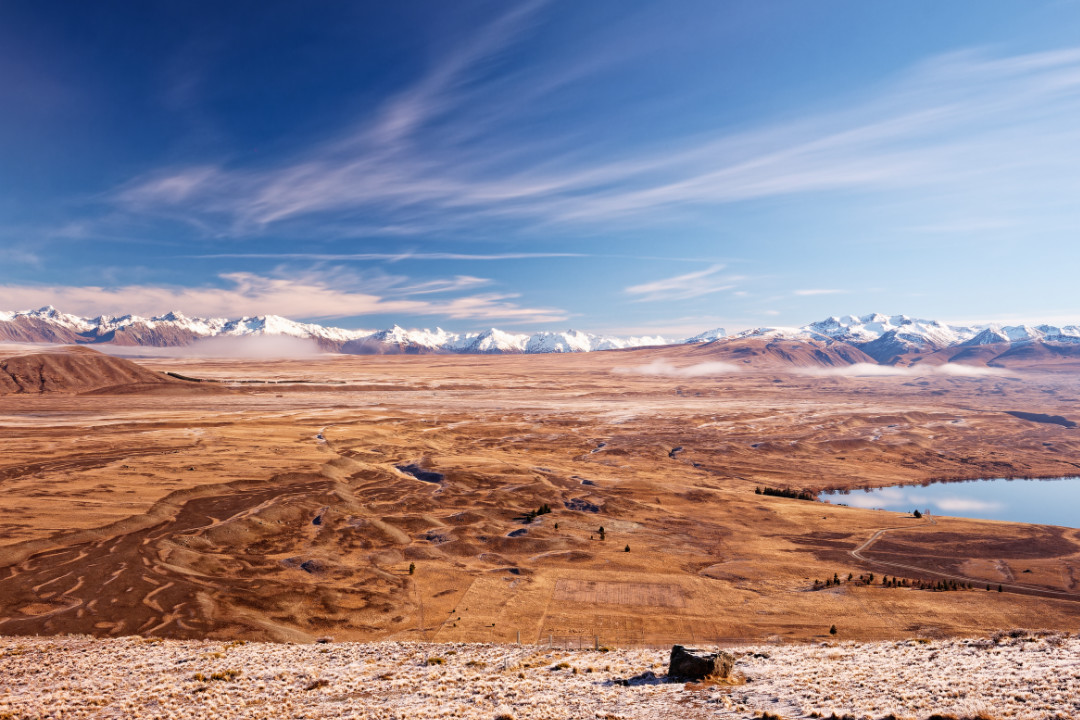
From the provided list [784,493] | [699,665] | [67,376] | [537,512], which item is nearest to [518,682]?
[699,665]

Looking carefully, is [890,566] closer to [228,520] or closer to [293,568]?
[293,568]

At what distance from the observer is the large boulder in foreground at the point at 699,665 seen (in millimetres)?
22547

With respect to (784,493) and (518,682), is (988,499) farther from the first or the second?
(518,682)

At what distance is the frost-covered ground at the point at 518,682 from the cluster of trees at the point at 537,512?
122 ft

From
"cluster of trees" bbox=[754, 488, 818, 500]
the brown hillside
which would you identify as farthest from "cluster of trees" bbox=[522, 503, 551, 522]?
the brown hillside

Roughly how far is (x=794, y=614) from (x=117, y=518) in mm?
69855

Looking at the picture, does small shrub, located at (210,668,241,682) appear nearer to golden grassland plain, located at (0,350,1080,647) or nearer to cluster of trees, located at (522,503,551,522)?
golden grassland plain, located at (0,350,1080,647)

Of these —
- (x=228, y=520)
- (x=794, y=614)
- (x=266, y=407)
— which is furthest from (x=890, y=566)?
(x=266, y=407)

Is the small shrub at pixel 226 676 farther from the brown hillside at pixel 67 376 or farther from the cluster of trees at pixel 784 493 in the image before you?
the brown hillside at pixel 67 376

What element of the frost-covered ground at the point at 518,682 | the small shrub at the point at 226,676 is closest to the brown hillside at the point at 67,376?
the frost-covered ground at the point at 518,682

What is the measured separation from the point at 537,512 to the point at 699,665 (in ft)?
151

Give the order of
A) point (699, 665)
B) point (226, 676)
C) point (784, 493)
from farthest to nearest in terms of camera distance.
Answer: point (784, 493) → point (226, 676) → point (699, 665)

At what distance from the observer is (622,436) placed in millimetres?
141500

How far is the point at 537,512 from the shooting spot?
67500 millimetres
